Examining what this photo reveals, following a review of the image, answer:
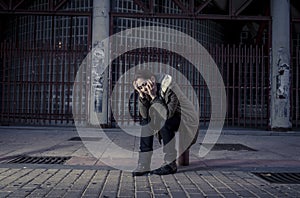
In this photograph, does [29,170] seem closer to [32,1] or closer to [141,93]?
[141,93]

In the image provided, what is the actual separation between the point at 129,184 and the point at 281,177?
203 cm

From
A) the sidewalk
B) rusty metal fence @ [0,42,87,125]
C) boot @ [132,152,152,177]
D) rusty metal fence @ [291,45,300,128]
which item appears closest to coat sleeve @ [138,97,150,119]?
boot @ [132,152,152,177]

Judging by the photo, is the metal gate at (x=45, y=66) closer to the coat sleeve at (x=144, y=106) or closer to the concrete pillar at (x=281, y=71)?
the concrete pillar at (x=281, y=71)

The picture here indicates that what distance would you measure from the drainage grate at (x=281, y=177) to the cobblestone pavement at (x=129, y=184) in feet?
0.50

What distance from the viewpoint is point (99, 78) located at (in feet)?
37.8

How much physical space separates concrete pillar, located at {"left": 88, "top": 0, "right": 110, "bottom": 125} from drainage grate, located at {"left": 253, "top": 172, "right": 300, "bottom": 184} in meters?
7.40

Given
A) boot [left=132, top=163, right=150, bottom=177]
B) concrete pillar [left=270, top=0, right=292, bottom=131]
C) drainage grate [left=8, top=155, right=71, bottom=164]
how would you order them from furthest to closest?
concrete pillar [left=270, top=0, right=292, bottom=131], drainage grate [left=8, top=155, right=71, bottom=164], boot [left=132, top=163, right=150, bottom=177]

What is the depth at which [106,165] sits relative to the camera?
17.2ft

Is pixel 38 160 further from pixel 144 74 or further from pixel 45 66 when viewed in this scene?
pixel 45 66

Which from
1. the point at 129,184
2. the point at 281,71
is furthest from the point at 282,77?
the point at 129,184

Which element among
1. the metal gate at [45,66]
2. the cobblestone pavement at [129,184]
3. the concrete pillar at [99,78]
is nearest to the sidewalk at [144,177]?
the cobblestone pavement at [129,184]

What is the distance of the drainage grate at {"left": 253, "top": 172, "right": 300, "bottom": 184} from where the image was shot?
14.3ft

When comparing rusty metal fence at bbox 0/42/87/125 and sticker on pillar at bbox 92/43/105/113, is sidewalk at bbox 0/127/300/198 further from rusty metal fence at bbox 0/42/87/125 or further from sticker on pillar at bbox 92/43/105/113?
rusty metal fence at bbox 0/42/87/125

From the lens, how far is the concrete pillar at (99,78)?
1150 centimetres
